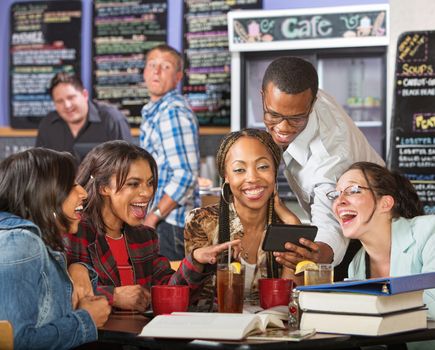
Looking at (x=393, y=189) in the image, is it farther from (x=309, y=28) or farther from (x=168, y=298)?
(x=309, y=28)

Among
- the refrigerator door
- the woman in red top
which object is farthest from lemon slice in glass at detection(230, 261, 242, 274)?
the refrigerator door

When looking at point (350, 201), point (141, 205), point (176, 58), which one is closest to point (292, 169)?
point (350, 201)

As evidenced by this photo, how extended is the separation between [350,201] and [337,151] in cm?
50

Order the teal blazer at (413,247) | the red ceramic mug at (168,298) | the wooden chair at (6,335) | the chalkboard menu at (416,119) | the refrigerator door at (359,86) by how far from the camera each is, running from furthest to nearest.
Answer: the refrigerator door at (359,86), the chalkboard menu at (416,119), the teal blazer at (413,247), the red ceramic mug at (168,298), the wooden chair at (6,335)

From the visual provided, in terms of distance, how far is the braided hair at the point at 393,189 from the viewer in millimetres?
2955

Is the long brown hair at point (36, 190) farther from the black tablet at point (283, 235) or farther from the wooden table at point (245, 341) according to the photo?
the black tablet at point (283, 235)

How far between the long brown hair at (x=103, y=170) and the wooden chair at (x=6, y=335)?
917 millimetres

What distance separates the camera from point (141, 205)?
9.41 ft

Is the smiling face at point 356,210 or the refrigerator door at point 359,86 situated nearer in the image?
the smiling face at point 356,210

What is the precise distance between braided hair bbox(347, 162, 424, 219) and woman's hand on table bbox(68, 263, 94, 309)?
1042 mm

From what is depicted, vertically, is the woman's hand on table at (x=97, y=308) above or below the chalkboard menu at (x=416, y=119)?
below

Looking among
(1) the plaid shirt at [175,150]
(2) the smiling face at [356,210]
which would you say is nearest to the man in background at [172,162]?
(1) the plaid shirt at [175,150]

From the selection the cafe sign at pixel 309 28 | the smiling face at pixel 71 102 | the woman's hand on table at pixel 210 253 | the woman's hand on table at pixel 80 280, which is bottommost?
the woman's hand on table at pixel 80 280

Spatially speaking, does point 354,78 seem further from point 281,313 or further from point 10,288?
point 10,288
